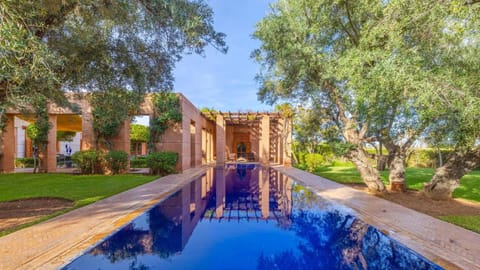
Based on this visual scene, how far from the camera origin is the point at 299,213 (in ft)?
21.1

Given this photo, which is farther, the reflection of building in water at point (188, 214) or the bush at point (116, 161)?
the bush at point (116, 161)

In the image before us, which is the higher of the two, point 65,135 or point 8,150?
point 65,135

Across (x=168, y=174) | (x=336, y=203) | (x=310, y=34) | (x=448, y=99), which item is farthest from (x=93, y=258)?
(x=168, y=174)

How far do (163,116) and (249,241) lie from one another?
34.1ft

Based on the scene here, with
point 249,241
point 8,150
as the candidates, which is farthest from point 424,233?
point 8,150

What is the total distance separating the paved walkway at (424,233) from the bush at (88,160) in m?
12.1

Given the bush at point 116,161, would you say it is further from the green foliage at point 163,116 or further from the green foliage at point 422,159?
the green foliage at point 422,159

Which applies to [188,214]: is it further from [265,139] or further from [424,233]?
[265,139]

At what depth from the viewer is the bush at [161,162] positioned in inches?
501

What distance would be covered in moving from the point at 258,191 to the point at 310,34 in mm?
5981

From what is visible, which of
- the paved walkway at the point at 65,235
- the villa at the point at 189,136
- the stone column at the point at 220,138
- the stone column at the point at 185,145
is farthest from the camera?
the stone column at the point at 220,138

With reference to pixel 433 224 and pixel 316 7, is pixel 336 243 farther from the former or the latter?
pixel 316 7

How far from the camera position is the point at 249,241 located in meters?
4.71

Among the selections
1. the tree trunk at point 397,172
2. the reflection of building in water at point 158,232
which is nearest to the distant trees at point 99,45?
the reflection of building in water at point 158,232
